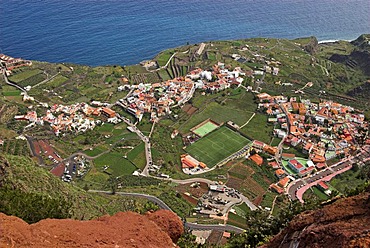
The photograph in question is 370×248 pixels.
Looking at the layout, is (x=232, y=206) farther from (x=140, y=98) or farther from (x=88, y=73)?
(x=88, y=73)

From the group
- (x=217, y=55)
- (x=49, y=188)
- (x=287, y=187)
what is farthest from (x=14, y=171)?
(x=217, y=55)

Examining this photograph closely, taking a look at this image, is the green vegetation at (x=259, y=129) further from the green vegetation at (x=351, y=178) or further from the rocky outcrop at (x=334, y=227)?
the rocky outcrop at (x=334, y=227)

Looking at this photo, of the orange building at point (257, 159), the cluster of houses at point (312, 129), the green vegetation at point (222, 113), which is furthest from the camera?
the green vegetation at point (222, 113)

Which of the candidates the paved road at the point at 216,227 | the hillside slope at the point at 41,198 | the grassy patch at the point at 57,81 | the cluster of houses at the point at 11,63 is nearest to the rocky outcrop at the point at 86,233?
the hillside slope at the point at 41,198

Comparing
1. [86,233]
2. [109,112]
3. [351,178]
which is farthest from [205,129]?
[86,233]

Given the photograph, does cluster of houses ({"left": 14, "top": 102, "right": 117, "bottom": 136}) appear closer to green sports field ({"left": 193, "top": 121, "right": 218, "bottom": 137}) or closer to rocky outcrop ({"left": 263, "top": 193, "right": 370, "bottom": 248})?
green sports field ({"left": 193, "top": 121, "right": 218, "bottom": 137})

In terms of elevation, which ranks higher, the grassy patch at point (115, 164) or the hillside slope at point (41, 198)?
the hillside slope at point (41, 198)
